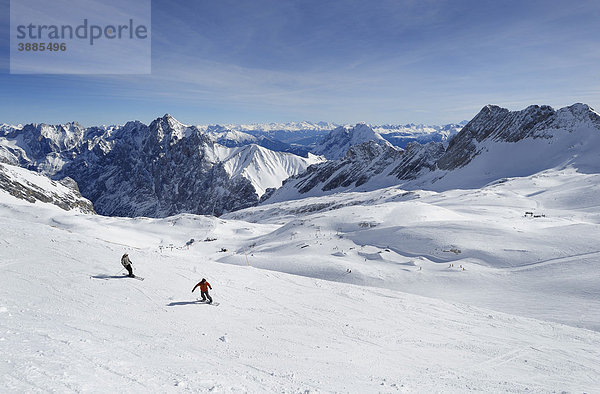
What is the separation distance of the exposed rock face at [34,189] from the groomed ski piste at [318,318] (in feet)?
502

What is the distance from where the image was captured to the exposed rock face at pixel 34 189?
13100cm

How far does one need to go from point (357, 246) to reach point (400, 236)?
4.30m

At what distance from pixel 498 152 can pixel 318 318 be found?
108137mm

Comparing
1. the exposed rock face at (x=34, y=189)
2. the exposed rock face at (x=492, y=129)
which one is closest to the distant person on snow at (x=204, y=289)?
the exposed rock face at (x=492, y=129)

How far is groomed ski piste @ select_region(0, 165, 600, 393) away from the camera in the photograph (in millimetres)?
8445

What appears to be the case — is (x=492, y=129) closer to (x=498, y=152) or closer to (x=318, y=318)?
(x=498, y=152)

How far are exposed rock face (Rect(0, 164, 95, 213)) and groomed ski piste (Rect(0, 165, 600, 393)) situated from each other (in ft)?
502

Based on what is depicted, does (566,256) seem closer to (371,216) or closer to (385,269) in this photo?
(385,269)

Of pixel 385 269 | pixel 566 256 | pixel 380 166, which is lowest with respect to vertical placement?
pixel 385 269

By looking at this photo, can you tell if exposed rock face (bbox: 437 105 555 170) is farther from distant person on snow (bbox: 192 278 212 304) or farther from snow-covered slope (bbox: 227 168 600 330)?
distant person on snow (bbox: 192 278 212 304)

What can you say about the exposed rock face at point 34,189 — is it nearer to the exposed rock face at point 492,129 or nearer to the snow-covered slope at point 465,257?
the snow-covered slope at point 465,257

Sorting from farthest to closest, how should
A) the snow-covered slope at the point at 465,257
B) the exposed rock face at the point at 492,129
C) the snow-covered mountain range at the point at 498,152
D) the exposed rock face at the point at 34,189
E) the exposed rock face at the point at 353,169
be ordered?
1. the exposed rock face at the point at 353,169
2. the exposed rock face at the point at 34,189
3. the exposed rock face at the point at 492,129
4. the snow-covered mountain range at the point at 498,152
5. the snow-covered slope at the point at 465,257

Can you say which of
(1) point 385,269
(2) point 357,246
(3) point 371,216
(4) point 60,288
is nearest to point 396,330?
(1) point 385,269

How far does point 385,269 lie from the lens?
77.4ft
